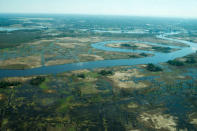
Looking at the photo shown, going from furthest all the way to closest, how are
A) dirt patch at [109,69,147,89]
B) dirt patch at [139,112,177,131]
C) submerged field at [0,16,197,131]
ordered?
dirt patch at [109,69,147,89], submerged field at [0,16,197,131], dirt patch at [139,112,177,131]

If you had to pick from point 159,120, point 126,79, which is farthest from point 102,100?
point 126,79

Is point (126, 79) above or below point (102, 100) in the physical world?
above

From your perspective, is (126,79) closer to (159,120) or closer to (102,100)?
(102,100)

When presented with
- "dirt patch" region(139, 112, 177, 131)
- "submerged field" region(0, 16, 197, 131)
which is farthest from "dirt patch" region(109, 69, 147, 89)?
"dirt patch" region(139, 112, 177, 131)

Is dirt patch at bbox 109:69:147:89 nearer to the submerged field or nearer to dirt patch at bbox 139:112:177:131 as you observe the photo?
the submerged field

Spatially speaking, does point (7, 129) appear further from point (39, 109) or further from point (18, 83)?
point (18, 83)

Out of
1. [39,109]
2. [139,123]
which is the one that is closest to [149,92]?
[139,123]

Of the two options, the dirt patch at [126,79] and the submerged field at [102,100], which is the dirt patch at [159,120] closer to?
the submerged field at [102,100]

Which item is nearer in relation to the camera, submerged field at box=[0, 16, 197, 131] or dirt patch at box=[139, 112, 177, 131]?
dirt patch at box=[139, 112, 177, 131]

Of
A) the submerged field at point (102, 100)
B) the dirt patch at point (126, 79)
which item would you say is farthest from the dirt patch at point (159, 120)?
the dirt patch at point (126, 79)

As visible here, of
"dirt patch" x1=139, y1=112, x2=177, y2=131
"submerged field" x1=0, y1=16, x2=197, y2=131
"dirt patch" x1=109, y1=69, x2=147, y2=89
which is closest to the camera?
"dirt patch" x1=139, y1=112, x2=177, y2=131

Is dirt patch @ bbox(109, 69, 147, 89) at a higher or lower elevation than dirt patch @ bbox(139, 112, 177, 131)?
higher
